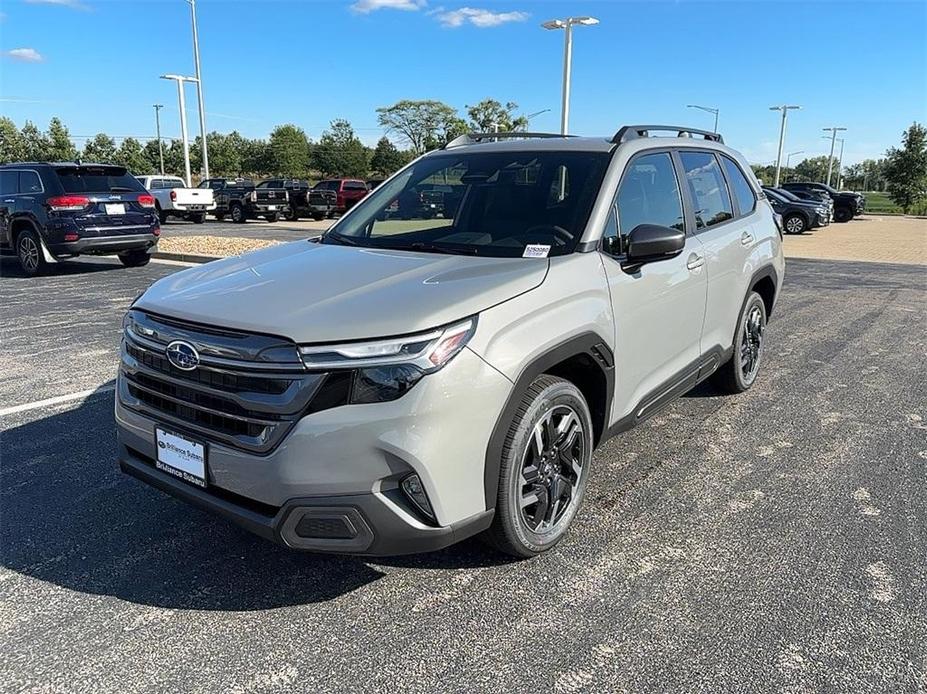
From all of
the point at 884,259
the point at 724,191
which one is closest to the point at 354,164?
the point at 884,259

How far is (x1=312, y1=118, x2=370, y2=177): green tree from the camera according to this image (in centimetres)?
7919

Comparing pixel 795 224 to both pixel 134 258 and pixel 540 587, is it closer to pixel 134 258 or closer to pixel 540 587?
pixel 134 258

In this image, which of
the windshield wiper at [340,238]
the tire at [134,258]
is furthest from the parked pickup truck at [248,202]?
the windshield wiper at [340,238]

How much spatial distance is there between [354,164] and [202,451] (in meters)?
81.1

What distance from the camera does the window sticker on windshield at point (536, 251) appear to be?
10.2 ft

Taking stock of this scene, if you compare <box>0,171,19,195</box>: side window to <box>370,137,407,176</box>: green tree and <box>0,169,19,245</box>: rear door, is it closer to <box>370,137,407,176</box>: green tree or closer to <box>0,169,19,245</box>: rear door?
<box>0,169,19,245</box>: rear door

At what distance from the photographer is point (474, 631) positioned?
2529 mm

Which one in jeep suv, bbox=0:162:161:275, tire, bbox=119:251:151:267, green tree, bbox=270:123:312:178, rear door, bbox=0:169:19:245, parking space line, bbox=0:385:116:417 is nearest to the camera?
parking space line, bbox=0:385:116:417

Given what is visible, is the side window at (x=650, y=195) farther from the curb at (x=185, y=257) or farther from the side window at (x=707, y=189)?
the curb at (x=185, y=257)

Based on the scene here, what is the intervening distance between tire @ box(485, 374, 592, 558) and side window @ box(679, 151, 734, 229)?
1.84 metres

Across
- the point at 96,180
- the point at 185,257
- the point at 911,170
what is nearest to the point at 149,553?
the point at 96,180

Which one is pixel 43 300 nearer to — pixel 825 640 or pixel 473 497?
pixel 473 497

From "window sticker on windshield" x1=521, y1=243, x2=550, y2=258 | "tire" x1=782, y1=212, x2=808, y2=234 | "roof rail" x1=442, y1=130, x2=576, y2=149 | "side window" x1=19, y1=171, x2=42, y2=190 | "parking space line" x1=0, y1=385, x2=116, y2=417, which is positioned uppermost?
"roof rail" x1=442, y1=130, x2=576, y2=149

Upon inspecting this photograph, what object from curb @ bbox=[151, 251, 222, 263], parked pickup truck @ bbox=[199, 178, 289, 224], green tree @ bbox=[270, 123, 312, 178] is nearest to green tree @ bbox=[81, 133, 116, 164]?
green tree @ bbox=[270, 123, 312, 178]
